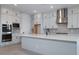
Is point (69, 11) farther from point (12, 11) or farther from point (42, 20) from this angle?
point (12, 11)

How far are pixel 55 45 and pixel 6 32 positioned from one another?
13.0 ft

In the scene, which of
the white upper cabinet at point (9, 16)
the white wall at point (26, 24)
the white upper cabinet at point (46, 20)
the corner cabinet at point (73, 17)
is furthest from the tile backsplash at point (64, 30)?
the white upper cabinet at point (9, 16)

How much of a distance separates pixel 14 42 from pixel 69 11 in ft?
14.3

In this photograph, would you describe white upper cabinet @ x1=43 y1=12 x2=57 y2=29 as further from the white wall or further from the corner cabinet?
the white wall

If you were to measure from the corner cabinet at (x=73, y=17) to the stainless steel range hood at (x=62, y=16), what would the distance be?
0.85 feet

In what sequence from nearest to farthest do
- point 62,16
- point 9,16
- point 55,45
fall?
point 55,45 → point 62,16 → point 9,16

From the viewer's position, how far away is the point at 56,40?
3.03m

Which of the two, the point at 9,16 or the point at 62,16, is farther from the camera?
the point at 9,16

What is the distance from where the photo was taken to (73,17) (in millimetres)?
5152

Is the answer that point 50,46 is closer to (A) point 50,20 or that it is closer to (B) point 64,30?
(B) point 64,30

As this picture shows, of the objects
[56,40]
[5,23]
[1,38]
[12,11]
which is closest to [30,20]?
[12,11]

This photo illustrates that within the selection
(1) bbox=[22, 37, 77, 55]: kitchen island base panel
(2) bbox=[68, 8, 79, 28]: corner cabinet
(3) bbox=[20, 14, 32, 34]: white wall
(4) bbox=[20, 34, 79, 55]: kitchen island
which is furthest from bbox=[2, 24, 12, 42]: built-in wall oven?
(2) bbox=[68, 8, 79, 28]: corner cabinet

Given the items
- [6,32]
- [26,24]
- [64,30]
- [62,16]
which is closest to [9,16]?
[6,32]

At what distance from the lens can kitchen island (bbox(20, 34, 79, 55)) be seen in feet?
8.55
